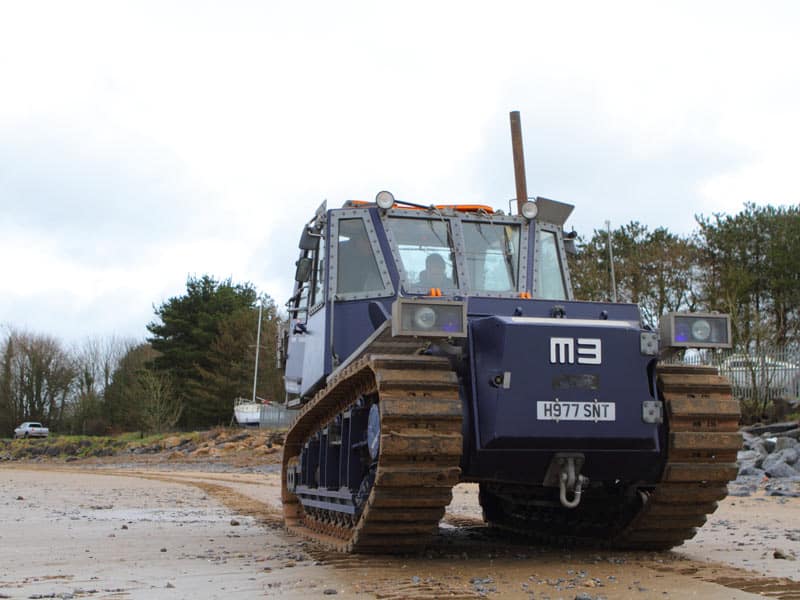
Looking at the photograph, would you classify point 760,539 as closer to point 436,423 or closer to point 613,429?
point 613,429

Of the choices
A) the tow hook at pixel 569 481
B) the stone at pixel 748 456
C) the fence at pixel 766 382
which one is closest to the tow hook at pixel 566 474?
the tow hook at pixel 569 481

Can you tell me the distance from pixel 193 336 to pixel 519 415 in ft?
189

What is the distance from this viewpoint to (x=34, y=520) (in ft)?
41.1

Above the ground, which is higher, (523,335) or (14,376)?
(14,376)

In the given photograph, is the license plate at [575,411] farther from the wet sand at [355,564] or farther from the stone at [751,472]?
the stone at [751,472]

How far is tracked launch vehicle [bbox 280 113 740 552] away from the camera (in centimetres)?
705

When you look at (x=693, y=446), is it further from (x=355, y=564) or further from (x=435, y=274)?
(x=435, y=274)

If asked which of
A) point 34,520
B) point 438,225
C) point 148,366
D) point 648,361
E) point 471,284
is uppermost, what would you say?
point 148,366

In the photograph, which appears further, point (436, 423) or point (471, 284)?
point (471, 284)

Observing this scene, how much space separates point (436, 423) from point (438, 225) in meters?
3.15

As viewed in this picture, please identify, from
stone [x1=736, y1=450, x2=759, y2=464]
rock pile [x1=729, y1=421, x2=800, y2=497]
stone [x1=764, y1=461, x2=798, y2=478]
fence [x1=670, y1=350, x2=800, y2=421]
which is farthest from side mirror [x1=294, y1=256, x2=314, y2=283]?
fence [x1=670, y1=350, x2=800, y2=421]

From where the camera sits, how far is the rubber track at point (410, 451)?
690 centimetres

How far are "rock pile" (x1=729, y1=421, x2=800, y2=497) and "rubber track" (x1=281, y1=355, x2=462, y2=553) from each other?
9709 millimetres

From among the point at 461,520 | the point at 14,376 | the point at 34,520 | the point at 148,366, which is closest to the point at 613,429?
the point at 461,520
